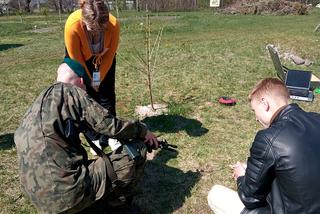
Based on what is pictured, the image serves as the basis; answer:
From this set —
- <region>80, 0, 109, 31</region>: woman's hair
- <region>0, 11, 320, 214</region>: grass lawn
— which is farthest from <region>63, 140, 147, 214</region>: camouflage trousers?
<region>80, 0, 109, 31</region>: woman's hair

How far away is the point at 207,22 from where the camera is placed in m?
19.0

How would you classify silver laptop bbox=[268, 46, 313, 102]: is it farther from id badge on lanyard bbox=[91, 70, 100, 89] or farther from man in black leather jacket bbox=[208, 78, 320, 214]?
man in black leather jacket bbox=[208, 78, 320, 214]

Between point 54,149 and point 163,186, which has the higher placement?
point 54,149

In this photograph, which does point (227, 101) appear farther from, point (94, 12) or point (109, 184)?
point (109, 184)

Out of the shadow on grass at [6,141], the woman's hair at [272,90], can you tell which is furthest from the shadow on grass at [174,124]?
the woman's hair at [272,90]

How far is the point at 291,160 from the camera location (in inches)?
83.2

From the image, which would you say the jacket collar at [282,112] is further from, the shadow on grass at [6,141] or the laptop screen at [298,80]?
the laptop screen at [298,80]

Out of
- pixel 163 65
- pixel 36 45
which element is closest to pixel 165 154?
pixel 163 65

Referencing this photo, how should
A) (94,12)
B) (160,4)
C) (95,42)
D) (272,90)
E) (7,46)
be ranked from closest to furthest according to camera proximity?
1. (272,90)
2. (94,12)
3. (95,42)
4. (7,46)
5. (160,4)

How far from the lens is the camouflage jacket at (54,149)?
2551 mm

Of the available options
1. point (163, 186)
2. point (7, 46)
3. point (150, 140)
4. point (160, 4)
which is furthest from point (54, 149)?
point (160, 4)

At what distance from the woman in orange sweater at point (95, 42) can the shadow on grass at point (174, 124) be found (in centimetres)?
90

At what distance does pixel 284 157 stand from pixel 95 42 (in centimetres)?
259

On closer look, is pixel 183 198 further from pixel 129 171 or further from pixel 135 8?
pixel 135 8
